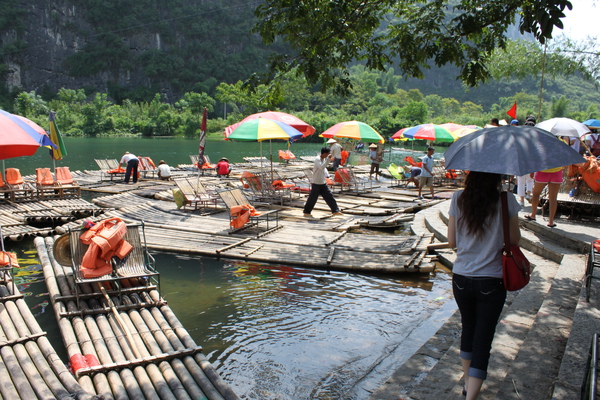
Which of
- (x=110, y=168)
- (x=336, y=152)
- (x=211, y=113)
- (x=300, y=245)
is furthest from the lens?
(x=211, y=113)

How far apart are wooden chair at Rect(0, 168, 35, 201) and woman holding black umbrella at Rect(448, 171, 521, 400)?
38.2 ft

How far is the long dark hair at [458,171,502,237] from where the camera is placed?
2.88 metres

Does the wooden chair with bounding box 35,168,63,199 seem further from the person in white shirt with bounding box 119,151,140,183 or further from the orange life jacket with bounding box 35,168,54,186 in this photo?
the person in white shirt with bounding box 119,151,140,183

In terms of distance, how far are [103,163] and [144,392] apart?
15724 mm

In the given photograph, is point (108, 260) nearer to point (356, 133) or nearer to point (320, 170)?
point (320, 170)

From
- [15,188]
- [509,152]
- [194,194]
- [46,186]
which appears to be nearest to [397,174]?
[194,194]

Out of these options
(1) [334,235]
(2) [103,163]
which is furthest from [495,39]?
(2) [103,163]

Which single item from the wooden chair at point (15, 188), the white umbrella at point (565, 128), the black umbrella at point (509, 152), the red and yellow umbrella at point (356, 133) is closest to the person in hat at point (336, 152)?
the red and yellow umbrella at point (356, 133)

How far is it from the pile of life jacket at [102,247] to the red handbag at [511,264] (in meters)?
4.30

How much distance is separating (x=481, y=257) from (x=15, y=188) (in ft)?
39.5

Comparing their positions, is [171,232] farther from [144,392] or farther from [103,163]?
[103,163]

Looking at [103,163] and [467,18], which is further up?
[467,18]

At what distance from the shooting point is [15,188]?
11.9 meters

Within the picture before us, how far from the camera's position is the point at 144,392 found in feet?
12.3
